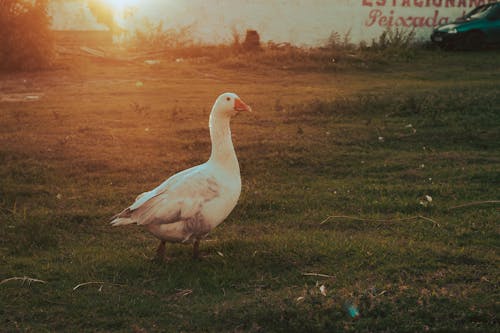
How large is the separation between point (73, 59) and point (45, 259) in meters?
14.3

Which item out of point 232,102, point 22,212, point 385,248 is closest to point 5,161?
point 22,212

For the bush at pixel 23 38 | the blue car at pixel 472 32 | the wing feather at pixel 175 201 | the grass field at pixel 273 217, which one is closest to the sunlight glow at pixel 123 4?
the bush at pixel 23 38

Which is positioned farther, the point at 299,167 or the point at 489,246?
the point at 299,167

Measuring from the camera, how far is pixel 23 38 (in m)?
17.0

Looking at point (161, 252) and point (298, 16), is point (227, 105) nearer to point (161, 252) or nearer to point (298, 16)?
point (161, 252)

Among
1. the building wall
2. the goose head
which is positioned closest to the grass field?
the goose head

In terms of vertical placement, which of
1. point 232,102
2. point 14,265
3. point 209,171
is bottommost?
point 14,265

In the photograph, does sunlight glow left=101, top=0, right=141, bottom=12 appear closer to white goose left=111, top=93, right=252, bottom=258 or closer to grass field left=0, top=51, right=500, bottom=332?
grass field left=0, top=51, right=500, bottom=332

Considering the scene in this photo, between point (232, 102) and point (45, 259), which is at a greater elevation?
point (232, 102)

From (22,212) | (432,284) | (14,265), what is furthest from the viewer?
(22,212)

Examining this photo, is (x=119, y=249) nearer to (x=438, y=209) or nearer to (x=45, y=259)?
(x=45, y=259)

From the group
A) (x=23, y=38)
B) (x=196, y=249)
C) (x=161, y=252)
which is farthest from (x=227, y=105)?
(x=23, y=38)

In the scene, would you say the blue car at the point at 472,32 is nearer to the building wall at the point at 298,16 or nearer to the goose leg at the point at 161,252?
the building wall at the point at 298,16

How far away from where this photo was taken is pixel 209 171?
5203 millimetres
